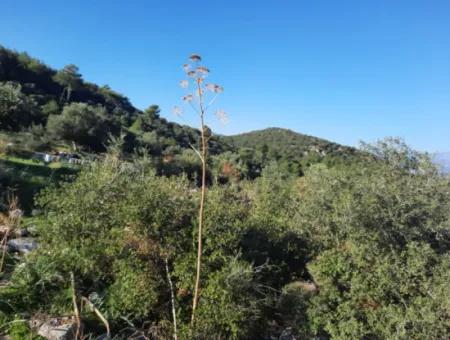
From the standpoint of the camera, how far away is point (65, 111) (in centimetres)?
3491

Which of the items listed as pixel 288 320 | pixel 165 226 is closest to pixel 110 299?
pixel 165 226

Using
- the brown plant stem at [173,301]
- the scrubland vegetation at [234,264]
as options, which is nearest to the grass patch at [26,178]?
the scrubland vegetation at [234,264]

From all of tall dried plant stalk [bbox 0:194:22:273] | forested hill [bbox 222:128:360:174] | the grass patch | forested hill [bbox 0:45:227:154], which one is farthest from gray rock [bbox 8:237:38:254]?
forested hill [bbox 222:128:360:174]

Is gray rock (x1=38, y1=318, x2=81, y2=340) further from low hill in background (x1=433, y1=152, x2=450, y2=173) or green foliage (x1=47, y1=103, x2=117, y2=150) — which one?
green foliage (x1=47, y1=103, x2=117, y2=150)

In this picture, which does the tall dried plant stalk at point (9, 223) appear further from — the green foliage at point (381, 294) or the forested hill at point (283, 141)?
the forested hill at point (283, 141)

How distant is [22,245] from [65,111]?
26.9 meters

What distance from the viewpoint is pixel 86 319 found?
25.5 feet

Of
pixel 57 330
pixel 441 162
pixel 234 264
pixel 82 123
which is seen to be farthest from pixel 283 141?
pixel 57 330

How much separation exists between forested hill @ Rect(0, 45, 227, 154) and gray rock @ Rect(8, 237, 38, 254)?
24.8 feet

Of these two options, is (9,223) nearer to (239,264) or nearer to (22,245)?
(22,245)

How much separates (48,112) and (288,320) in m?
39.2

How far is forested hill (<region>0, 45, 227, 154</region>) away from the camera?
1156 inches

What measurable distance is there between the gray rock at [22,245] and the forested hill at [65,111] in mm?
7554

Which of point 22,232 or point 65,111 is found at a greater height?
point 65,111
